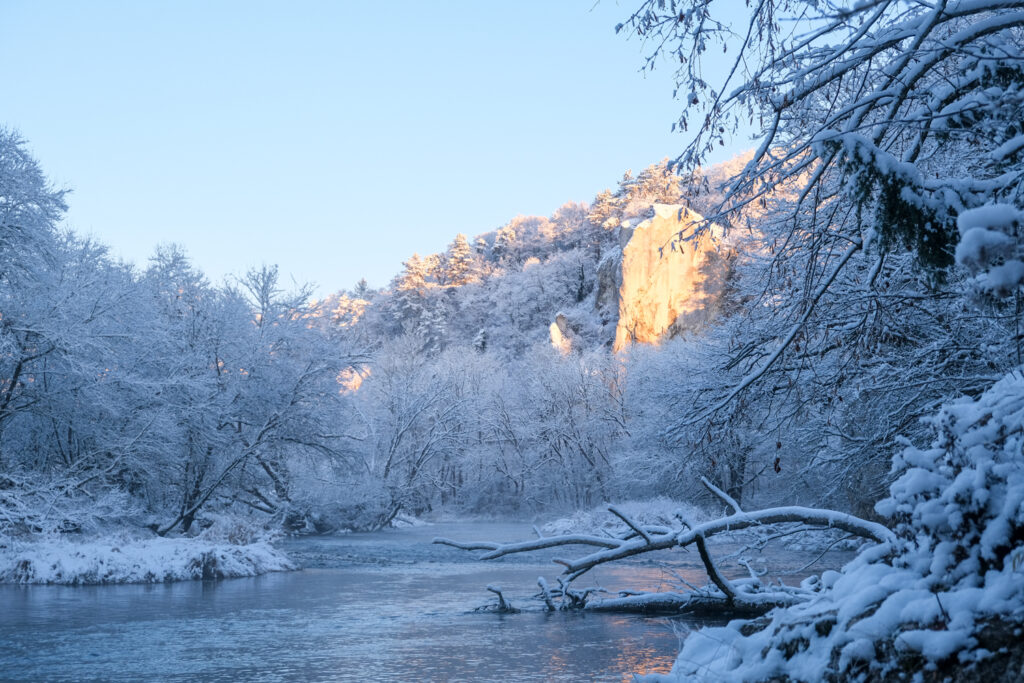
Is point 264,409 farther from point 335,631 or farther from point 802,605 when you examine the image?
point 802,605

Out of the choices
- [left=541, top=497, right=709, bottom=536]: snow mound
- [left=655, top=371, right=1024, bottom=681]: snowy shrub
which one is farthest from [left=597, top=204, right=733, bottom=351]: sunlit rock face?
A: [left=655, top=371, right=1024, bottom=681]: snowy shrub

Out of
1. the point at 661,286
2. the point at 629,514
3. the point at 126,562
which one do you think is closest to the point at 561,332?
the point at 661,286

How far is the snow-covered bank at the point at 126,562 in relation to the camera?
15.6m

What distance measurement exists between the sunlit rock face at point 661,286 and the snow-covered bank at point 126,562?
35711 mm

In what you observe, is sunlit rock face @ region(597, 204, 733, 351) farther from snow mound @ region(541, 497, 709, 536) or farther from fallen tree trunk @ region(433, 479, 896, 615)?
fallen tree trunk @ region(433, 479, 896, 615)

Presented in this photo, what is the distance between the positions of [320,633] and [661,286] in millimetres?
45475

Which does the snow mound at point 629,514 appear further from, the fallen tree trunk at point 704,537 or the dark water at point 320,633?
the fallen tree trunk at point 704,537

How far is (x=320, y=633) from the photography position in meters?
10.4

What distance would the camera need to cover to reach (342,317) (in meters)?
29.6

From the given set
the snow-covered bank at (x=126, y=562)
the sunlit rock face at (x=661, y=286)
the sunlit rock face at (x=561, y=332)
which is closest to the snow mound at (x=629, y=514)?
the snow-covered bank at (x=126, y=562)

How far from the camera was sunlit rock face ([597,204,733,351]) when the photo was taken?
5097 cm

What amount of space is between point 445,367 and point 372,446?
2624 centimetres

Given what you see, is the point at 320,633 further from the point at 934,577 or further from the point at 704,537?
the point at 934,577

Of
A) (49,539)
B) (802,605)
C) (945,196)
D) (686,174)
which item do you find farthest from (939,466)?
(49,539)
